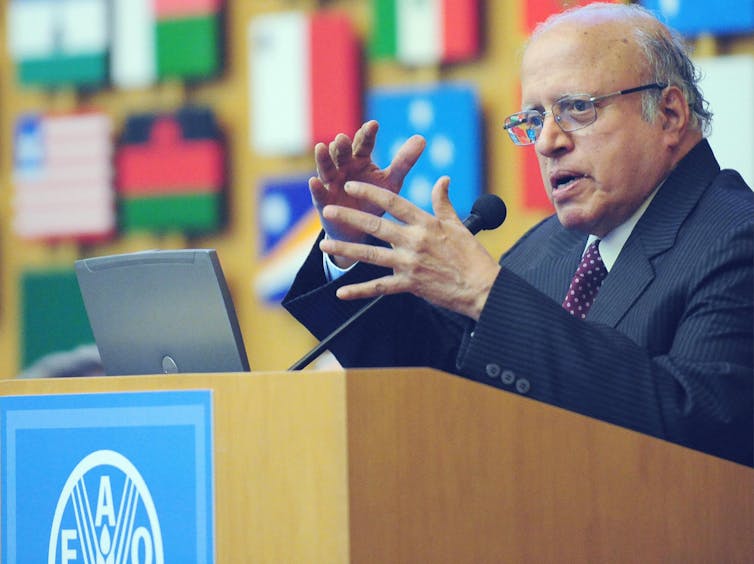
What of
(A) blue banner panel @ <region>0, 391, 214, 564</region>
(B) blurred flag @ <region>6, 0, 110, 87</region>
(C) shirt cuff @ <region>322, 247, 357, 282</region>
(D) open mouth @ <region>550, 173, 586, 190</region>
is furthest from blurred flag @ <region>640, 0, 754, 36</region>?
(A) blue banner panel @ <region>0, 391, 214, 564</region>

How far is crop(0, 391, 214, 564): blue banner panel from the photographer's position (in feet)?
4.13

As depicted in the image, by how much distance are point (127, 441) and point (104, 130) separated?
2.80 m

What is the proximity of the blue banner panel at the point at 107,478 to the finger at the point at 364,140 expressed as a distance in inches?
22.5

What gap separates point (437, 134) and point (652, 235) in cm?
167

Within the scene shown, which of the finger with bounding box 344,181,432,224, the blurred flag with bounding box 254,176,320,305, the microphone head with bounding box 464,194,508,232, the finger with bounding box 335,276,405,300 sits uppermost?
the finger with bounding box 344,181,432,224

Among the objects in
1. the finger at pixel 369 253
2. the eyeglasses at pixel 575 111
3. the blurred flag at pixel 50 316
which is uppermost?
the eyeglasses at pixel 575 111

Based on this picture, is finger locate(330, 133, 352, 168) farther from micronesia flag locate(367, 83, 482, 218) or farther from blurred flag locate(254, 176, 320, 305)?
blurred flag locate(254, 176, 320, 305)

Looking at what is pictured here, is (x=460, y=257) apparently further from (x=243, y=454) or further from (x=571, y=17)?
(x=571, y=17)

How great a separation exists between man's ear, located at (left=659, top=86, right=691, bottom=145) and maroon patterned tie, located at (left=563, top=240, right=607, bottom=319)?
24 centimetres

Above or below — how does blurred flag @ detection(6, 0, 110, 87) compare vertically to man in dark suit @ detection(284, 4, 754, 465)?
above

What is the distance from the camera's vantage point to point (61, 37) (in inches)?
158

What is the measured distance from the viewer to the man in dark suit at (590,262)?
150 cm

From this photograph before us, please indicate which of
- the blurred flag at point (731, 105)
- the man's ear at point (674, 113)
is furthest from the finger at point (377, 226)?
the blurred flag at point (731, 105)

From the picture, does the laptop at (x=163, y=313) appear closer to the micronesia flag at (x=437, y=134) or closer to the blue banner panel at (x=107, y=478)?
the blue banner panel at (x=107, y=478)
